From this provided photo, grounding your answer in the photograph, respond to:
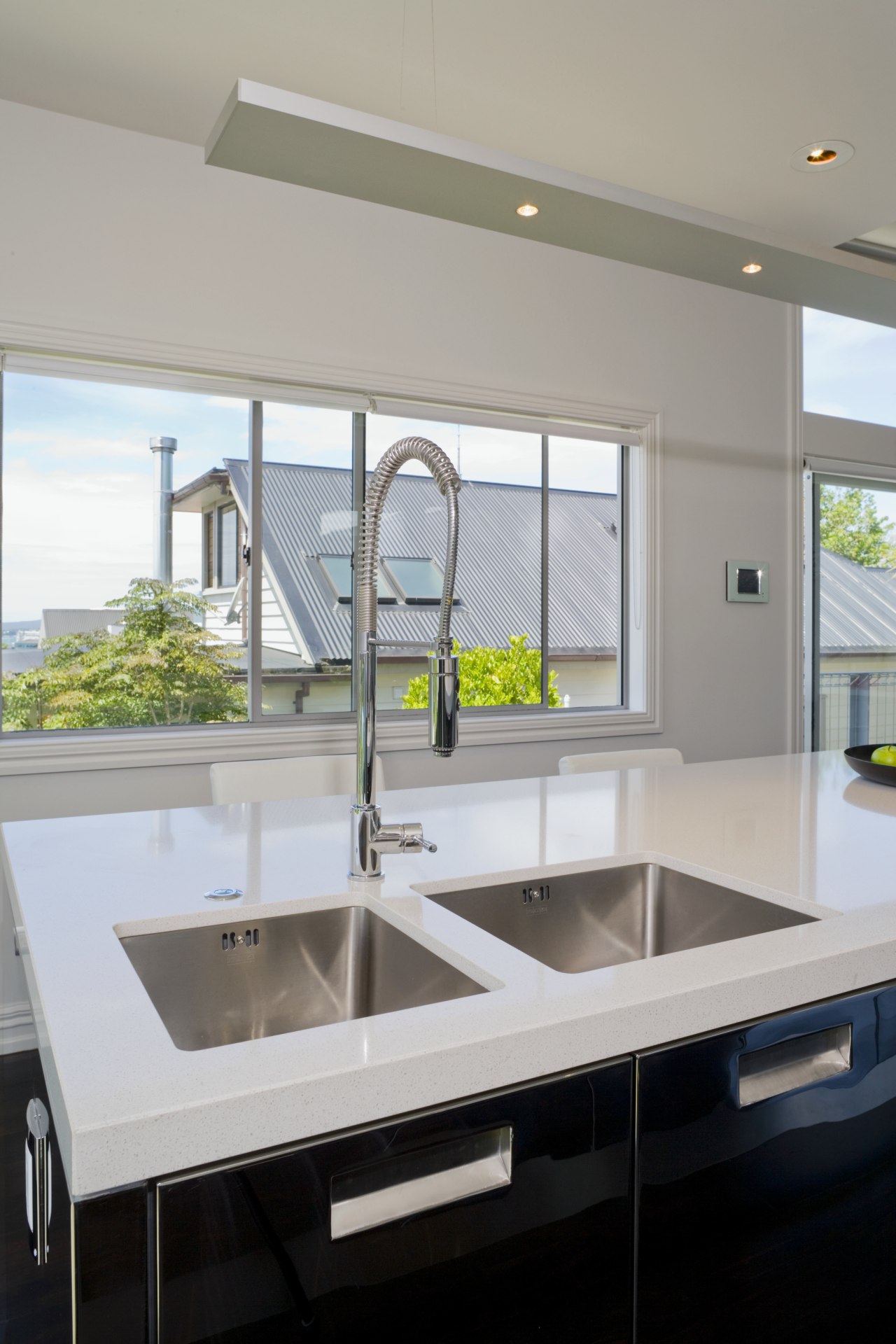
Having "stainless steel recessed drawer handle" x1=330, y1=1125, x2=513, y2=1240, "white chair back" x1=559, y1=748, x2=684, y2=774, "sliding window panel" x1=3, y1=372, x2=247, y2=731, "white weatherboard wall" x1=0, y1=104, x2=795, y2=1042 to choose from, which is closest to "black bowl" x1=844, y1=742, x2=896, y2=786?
"white chair back" x1=559, y1=748, x2=684, y2=774

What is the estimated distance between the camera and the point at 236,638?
128 inches

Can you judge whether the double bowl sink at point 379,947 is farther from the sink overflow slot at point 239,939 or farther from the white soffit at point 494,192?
the white soffit at point 494,192

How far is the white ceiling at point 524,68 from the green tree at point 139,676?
152 centimetres

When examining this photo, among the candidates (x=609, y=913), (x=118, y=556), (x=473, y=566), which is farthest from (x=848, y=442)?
(x=609, y=913)

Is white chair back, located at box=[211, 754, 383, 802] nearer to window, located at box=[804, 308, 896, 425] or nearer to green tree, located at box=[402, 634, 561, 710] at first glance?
green tree, located at box=[402, 634, 561, 710]

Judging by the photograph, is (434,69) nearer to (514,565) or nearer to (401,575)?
(401,575)

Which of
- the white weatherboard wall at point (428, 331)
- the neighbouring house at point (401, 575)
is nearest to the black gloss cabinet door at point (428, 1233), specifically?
the white weatherboard wall at point (428, 331)

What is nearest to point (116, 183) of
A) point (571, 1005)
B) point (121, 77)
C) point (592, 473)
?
point (121, 77)

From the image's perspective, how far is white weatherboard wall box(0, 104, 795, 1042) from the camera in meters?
2.85

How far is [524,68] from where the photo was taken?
266cm

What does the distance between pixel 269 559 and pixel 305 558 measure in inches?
5.4

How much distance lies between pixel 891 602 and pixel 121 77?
443 centimetres

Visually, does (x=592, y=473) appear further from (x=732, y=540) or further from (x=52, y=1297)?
(x=52, y=1297)

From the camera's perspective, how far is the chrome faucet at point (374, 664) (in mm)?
1112
